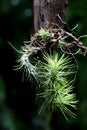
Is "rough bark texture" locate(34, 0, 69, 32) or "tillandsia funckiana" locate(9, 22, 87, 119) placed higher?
"rough bark texture" locate(34, 0, 69, 32)

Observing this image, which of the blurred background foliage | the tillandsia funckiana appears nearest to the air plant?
the tillandsia funckiana

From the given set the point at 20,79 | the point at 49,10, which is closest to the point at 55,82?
the point at 49,10

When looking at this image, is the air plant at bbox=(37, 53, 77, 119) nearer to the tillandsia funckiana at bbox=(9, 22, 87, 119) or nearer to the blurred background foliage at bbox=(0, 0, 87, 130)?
the tillandsia funckiana at bbox=(9, 22, 87, 119)

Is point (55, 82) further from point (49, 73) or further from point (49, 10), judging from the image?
point (49, 10)

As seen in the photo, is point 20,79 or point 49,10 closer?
point 49,10

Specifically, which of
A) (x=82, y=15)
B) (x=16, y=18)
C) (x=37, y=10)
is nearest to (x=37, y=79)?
(x=37, y=10)

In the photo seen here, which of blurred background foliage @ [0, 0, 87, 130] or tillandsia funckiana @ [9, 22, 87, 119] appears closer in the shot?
tillandsia funckiana @ [9, 22, 87, 119]
